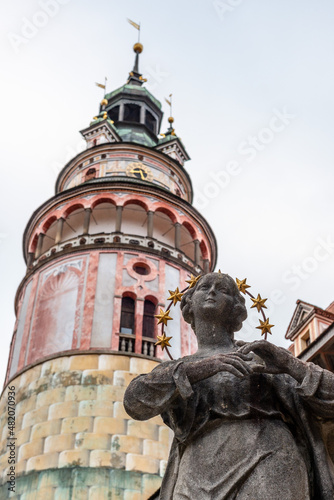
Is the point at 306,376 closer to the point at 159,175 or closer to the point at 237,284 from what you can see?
the point at 237,284

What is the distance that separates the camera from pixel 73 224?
29656 mm

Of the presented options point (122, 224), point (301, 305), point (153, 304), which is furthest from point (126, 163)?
point (301, 305)

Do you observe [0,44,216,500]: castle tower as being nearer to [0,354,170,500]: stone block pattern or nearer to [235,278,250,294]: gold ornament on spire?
[0,354,170,500]: stone block pattern

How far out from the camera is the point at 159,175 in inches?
1280

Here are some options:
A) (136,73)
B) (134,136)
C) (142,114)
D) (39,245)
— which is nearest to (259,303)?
(39,245)

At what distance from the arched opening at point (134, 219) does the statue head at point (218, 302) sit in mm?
23484

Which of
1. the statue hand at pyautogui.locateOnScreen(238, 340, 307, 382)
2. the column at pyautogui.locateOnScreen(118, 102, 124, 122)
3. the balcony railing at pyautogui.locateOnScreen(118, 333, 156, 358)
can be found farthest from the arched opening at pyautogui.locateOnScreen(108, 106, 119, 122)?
the statue hand at pyautogui.locateOnScreen(238, 340, 307, 382)

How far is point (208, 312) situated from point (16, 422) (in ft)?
65.1

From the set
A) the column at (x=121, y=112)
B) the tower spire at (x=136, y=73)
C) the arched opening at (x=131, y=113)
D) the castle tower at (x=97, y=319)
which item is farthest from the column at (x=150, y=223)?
the tower spire at (x=136, y=73)

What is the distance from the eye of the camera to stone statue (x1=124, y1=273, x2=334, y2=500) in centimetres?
387

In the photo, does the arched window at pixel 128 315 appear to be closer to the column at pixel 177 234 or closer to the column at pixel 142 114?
the column at pixel 177 234

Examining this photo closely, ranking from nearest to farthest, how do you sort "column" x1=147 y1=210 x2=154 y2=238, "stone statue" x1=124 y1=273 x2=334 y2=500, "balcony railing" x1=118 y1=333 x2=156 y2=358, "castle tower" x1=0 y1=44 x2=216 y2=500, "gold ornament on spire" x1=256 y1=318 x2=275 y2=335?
"stone statue" x1=124 y1=273 x2=334 y2=500
"gold ornament on spire" x1=256 y1=318 x2=275 y2=335
"castle tower" x1=0 y1=44 x2=216 y2=500
"balcony railing" x1=118 y1=333 x2=156 y2=358
"column" x1=147 y1=210 x2=154 y2=238

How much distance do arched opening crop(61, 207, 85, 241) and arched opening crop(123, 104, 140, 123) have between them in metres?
14.3

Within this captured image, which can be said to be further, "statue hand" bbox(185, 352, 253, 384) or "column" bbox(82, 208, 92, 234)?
"column" bbox(82, 208, 92, 234)
